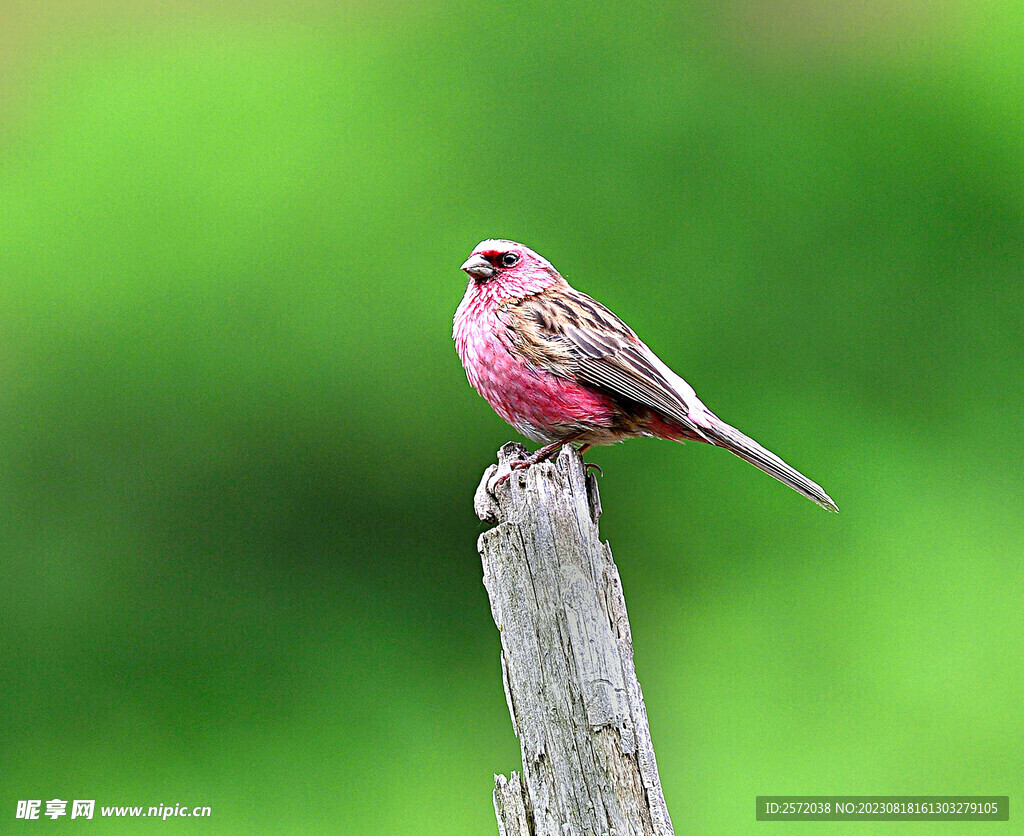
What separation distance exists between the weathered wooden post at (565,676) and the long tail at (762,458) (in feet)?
2.59

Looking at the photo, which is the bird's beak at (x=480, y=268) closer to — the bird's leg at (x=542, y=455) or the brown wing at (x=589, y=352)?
the brown wing at (x=589, y=352)

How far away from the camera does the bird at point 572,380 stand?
378cm

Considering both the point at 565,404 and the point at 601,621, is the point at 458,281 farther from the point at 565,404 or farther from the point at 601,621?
the point at 601,621

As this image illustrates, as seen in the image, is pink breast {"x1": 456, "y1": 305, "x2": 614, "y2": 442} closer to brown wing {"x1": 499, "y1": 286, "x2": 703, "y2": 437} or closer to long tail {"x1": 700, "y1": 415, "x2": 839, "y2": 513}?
brown wing {"x1": 499, "y1": 286, "x2": 703, "y2": 437}

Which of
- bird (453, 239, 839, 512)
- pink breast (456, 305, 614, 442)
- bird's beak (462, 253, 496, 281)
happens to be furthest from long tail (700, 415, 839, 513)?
bird's beak (462, 253, 496, 281)

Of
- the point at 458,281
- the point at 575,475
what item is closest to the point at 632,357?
the point at 575,475

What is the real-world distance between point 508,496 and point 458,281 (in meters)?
3.81


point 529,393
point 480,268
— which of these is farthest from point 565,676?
point 480,268

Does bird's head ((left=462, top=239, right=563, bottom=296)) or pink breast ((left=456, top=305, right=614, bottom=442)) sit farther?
bird's head ((left=462, top=239, right=563, bottom=296))

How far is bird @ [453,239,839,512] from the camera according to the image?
149 inches

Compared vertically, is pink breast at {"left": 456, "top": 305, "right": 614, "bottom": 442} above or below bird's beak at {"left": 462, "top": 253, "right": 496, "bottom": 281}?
below

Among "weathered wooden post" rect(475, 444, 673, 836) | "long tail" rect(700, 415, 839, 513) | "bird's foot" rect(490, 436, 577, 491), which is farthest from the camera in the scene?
"long tail" rect(700, 415, 839, 513)

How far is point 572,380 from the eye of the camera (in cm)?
379

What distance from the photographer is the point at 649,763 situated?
295 centimetres
